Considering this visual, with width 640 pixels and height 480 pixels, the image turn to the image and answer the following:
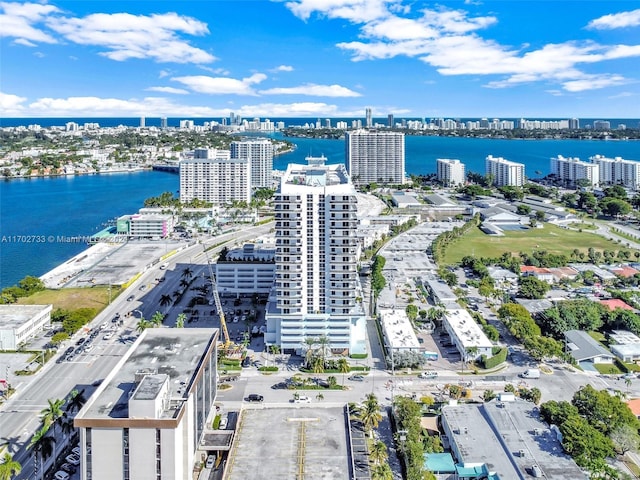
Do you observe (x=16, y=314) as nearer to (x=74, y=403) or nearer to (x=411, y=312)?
(x=74, y=403)

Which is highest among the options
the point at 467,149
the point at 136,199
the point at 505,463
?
the point at 467,149

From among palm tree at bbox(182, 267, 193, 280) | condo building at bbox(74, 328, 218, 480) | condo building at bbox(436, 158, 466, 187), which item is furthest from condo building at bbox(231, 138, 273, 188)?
condo building at bbox(74, 328, 218, 480)

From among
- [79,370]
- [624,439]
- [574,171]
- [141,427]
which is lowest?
[624,439]

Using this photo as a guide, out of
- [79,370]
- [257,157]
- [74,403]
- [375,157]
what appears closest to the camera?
[74,403]

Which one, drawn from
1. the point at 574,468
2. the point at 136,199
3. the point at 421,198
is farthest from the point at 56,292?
the point at 421,198

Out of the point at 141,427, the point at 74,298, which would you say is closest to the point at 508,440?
the point at 141,427

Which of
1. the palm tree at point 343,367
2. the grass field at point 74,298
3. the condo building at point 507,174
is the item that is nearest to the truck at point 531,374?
the palm tree at point 343,367

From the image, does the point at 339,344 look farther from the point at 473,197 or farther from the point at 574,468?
the point at 473,197
